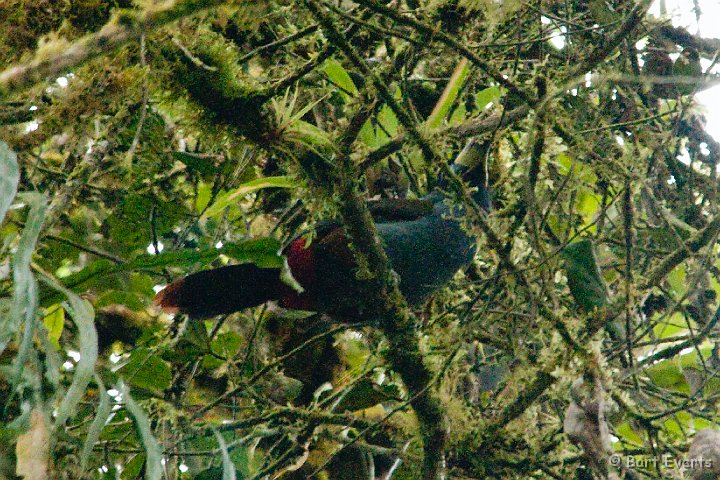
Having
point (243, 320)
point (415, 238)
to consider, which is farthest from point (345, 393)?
point (243, 320)

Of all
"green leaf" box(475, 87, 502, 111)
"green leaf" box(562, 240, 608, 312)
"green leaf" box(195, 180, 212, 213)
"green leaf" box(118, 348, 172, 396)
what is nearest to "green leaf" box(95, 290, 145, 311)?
"green leaf" box(118, 348, 172, 396)

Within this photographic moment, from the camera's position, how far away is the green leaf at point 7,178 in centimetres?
121

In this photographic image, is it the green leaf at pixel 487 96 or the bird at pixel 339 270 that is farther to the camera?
the bird at pixel 339 270

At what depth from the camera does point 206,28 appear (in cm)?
185

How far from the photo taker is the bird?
275cm

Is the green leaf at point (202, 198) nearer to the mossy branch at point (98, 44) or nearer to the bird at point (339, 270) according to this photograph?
the bird at point (339, 270)

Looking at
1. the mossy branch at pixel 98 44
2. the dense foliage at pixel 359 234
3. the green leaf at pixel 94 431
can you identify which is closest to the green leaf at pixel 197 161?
the dense foliage at pixel 359 234

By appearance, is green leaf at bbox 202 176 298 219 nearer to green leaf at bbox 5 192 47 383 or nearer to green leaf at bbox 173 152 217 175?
green leaf at bbox 173 152 217 175

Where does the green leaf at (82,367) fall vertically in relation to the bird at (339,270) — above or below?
above

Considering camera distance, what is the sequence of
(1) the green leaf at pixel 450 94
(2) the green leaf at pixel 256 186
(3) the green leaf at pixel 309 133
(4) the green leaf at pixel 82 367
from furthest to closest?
1. (1) the green leaf at pixel 450 94
2. (2) the green leaf at pixel 256 186
3. (3) the green leaf at pixel 309 133
4. (4) the green leaf at pixel 82 367

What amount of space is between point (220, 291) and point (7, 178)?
1.54m

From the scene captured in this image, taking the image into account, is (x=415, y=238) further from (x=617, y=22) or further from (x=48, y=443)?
(x=48, y=443)

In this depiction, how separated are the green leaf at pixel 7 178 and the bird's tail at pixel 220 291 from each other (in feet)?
4.71

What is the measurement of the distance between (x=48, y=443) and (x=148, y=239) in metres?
1.86
